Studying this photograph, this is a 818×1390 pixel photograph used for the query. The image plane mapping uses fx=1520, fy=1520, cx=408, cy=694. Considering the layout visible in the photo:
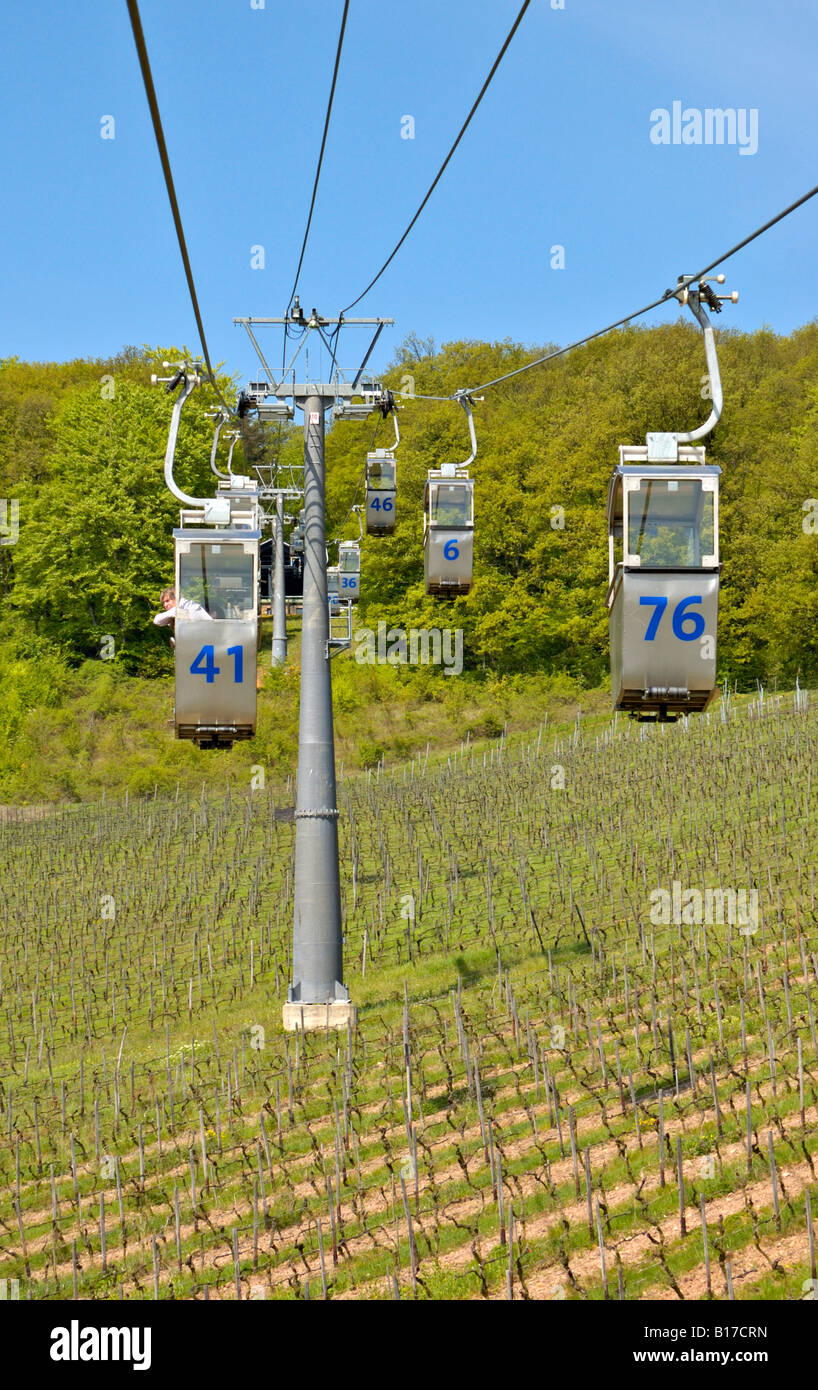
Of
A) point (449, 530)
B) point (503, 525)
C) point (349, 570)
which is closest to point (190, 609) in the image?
point (449, 530)

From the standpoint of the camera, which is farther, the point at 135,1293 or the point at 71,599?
the point at 71,599

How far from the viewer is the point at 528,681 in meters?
47.7

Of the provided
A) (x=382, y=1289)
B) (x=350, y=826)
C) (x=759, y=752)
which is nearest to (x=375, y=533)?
(x=350, y=826)

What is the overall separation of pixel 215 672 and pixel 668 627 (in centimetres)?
395

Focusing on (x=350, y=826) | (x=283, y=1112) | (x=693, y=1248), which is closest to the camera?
(x=693, y=1248)

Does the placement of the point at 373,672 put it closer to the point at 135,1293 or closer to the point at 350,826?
the point at 350,826

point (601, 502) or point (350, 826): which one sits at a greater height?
point (601, 502)

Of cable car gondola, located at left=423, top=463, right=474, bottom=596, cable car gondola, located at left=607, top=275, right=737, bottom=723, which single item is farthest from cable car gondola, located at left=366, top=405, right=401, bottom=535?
cable car gondola, located at left=607, top=275, right=737, bottom=723

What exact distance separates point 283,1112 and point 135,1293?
11.0ft

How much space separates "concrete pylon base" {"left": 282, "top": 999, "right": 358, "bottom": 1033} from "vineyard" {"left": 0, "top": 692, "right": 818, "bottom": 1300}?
299mm

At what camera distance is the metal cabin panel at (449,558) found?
62.3 feet

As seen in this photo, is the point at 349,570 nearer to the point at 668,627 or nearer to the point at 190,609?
the point at 190,609

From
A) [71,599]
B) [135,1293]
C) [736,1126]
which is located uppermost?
[71,599]
